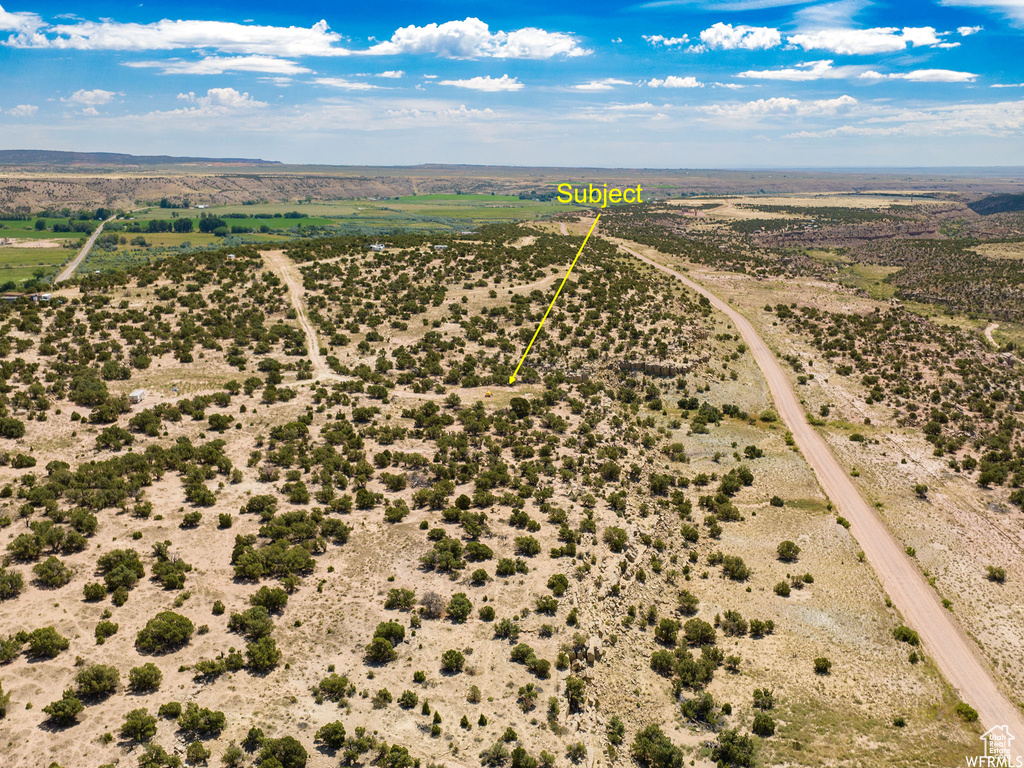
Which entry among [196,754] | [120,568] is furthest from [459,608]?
[120,568]

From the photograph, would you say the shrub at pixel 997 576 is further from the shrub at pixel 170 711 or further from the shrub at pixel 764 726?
the shrub at pixel 170 711

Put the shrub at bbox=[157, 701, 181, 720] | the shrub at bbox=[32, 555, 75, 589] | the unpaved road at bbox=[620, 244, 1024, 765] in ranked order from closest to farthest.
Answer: the shrub at bbox=[157, 701, 181, 720] → the unpaved road at bbox=[620, 244, 1024, 765] → the shrub at bbox=[32, 555, 75, 589]

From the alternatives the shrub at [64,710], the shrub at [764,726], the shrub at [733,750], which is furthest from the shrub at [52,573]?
the shrub at [764,726]

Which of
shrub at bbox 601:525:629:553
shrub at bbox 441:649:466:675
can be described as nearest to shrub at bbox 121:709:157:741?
shrub at bbox 441:649:466:675

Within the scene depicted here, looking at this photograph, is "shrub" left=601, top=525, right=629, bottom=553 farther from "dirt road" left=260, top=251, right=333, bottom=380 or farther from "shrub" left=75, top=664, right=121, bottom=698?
"dirt road" left=260, top=251, right=333, bottom=380

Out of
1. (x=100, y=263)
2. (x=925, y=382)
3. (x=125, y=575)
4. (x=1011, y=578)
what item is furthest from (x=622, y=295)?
(x=100, y=263)

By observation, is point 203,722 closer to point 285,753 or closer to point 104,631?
point 285,753
